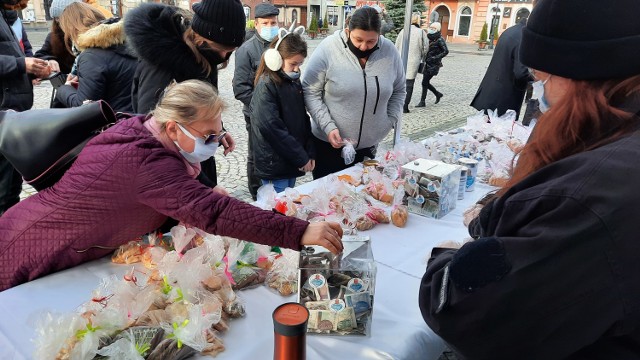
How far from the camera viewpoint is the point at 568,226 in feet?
2.60

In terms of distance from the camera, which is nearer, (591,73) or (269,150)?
(591,73)

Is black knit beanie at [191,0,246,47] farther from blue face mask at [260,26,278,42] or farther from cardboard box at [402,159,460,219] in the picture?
blue face mask at [260,26,278,42]

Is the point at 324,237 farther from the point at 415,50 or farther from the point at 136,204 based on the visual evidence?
the point at 415,50

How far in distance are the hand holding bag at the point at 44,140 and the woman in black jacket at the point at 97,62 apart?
50.5 inches

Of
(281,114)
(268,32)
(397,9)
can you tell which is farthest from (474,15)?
(281,114)

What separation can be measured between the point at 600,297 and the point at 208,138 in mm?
1362

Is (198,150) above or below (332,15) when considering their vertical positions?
above

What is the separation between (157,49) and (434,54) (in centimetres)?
780

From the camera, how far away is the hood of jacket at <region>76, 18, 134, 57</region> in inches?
112

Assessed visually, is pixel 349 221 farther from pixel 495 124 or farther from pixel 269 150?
pixel 495 124

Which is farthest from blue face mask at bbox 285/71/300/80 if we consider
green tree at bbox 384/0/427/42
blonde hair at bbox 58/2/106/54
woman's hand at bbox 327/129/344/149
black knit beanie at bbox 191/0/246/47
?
green tree at bbox 384/0/427/42

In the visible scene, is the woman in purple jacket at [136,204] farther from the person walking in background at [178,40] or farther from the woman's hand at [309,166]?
the woman's hand at [309,166]

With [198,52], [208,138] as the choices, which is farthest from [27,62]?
[208,138]

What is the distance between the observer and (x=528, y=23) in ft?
3.20
